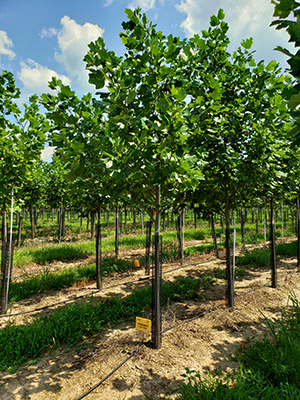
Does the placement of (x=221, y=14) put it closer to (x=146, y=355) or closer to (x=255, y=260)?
(x=146, y=355)

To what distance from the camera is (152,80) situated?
2.30 metres

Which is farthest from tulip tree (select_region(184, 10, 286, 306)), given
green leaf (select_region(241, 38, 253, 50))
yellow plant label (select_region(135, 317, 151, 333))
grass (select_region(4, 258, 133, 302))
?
grass (select_region(4, 258, 133, 302))

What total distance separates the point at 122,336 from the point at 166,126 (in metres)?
3.10

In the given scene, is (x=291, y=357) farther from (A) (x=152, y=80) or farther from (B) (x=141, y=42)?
(B) (x=141, y=42)

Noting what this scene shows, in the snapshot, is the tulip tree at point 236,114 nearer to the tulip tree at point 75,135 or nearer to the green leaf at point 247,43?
the green leaf at point 247,43

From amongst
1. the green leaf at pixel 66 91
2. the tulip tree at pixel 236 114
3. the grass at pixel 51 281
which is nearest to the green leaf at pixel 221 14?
the tulip tree at pixel 236 114

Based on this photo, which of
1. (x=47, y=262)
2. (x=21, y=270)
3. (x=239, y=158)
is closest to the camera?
(x=239, y=158)

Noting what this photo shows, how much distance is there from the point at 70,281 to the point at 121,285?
1387 millimetres

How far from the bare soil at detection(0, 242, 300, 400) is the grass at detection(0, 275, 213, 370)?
0.53ft

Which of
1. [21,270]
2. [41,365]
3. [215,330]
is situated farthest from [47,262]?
[215,330]

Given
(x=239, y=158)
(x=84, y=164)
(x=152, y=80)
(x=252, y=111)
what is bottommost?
(x=84, y=164)

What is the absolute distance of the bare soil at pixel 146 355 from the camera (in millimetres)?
2584

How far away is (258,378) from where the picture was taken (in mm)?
2318

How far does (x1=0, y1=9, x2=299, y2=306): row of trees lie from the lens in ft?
7.34
